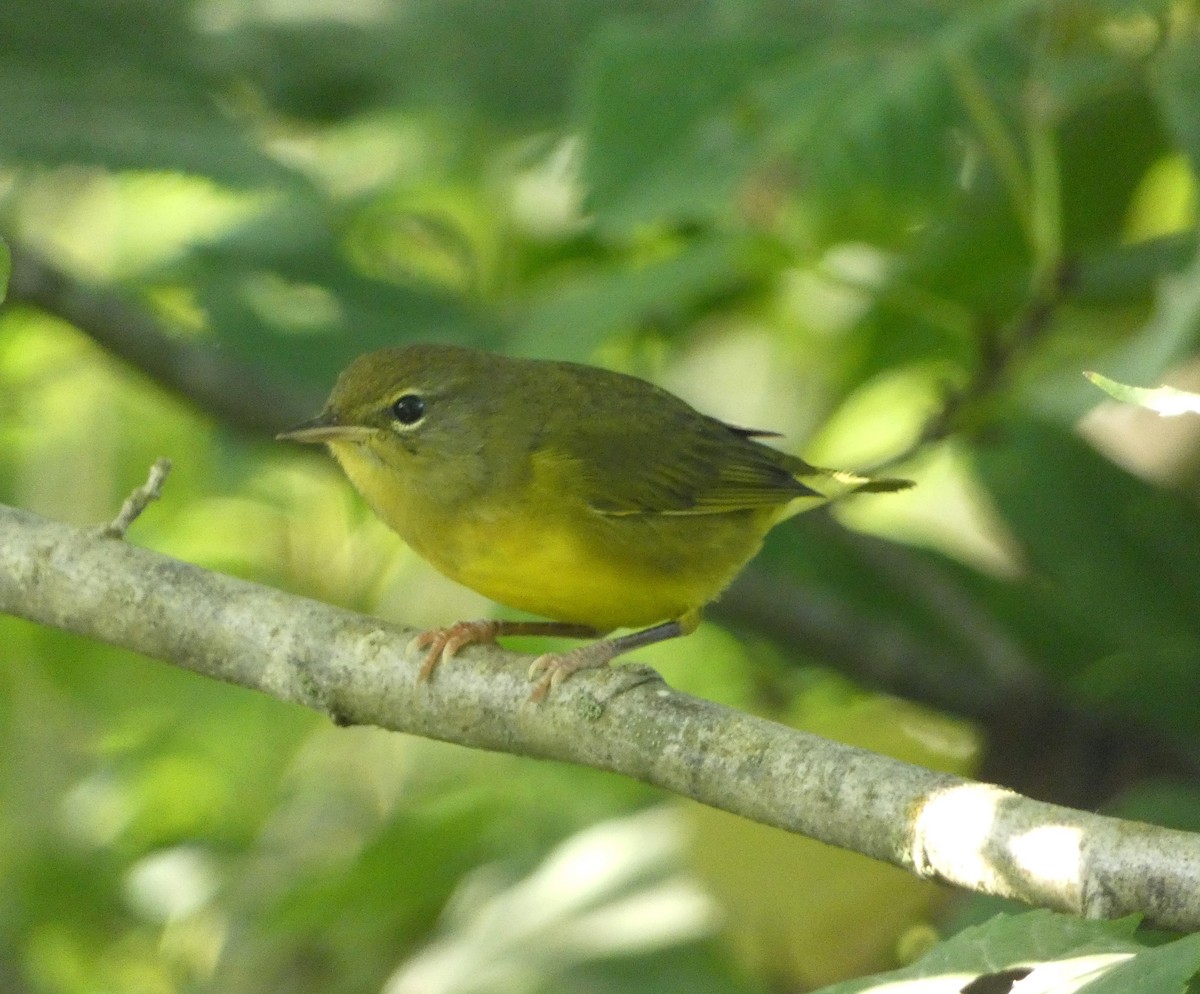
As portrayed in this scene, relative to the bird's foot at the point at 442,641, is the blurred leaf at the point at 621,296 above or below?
above

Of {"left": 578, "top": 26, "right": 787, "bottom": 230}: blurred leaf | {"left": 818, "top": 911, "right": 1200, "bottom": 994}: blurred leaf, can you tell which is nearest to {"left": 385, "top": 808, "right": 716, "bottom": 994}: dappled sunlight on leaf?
{"left": 578, "top": 26, "right": 787, "bottom": 230}: blurred leaf

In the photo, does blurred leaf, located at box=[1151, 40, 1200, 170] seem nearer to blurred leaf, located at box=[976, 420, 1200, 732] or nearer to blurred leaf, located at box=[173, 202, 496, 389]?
blurred leaf, located at box=[976, 420, 1200, 732]

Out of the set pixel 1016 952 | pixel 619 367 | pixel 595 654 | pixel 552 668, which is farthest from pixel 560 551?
pixel 1016 952

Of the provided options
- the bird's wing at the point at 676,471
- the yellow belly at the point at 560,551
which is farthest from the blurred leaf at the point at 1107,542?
the yellow belly at the point at 560,551

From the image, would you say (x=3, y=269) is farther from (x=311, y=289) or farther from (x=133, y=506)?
(x=311, y=289)

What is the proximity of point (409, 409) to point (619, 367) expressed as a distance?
120 centimetres

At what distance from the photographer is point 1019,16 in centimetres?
412

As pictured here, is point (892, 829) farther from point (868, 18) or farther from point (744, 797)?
point (868, 18)

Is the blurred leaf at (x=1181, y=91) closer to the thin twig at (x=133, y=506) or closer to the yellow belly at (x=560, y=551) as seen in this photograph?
the yellow belly at (x=560, y=551)

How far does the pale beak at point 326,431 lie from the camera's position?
4.49m

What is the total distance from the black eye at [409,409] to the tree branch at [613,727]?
4.60ft

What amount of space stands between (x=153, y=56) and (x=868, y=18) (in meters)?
2.27

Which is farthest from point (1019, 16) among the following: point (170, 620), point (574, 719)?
point (170, 620)

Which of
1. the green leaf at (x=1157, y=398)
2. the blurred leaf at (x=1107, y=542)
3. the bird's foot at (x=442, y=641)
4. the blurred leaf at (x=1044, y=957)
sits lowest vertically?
the blurred leaf at (x=1044, y=957)
